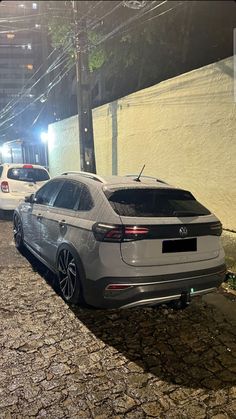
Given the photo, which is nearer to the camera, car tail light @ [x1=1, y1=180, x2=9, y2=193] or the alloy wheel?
the alloy wheel

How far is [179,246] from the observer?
348 centimetres

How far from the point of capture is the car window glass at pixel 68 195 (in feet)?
14.2

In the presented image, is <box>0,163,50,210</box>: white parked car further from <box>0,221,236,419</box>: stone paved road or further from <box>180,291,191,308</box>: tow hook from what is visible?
<box>180,291,191,308</box>: tow hook

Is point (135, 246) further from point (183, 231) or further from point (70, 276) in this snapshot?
point (70, 276)

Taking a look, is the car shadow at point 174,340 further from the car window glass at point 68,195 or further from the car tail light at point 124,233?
the car window glass at point 68,195

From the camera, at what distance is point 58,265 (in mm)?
4348

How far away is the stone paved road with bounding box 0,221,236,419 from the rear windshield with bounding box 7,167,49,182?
5572 millimetres

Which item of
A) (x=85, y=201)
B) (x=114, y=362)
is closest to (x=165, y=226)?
(x=85, y=201)

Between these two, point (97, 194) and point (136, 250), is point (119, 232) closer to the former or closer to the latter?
point (136, 250)

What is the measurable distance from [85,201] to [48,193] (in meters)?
1.45

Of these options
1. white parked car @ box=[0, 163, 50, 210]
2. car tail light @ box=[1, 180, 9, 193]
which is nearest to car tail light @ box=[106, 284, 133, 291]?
white parked car @ box=[0, 163, 50, 210]

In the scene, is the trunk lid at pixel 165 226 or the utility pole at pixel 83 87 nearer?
the trunk lid at pixel 165 226

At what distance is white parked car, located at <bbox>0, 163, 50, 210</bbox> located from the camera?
9328 mm

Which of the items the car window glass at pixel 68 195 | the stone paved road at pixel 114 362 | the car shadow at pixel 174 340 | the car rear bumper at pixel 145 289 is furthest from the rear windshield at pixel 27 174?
the car rear bumper at pixel 145 289
